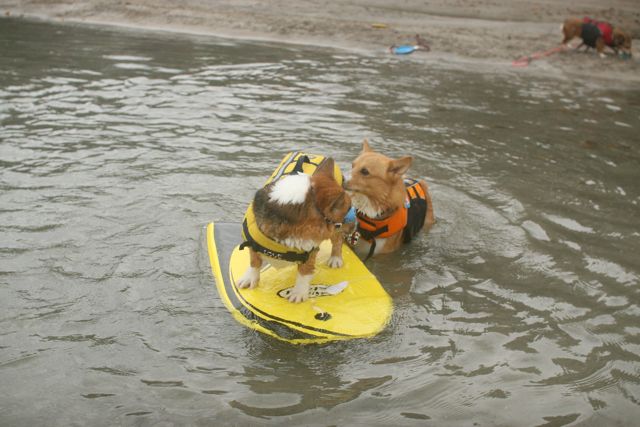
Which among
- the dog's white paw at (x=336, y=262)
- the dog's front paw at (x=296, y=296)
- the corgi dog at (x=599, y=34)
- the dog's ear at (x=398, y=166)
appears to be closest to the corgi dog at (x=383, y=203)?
the dog's ear at (x=398, y=166)

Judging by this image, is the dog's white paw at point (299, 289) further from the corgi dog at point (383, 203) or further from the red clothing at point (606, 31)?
the red clothing at point (606, 31)

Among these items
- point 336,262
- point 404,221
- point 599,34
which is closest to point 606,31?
point 599,34

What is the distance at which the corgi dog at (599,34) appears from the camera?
48.7 feet

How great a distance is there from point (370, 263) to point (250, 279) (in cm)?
154

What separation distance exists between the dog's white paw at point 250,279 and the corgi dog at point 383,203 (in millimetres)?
1206

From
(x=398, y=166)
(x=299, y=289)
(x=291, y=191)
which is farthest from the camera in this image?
(x=398, y=166)

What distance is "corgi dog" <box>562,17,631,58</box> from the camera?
48.7 ft

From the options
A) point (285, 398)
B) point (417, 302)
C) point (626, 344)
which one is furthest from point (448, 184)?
point (285, 398)

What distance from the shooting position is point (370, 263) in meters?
6.19

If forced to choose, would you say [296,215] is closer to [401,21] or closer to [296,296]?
[296,296]

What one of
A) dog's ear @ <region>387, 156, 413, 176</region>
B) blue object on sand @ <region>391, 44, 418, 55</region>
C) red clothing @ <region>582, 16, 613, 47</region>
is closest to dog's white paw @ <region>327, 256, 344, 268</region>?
dog's ear @ <region>387, 156, 413, 176</region>

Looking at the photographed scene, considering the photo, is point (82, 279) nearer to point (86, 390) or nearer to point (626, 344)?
point (86, 390)

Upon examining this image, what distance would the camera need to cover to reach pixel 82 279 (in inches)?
215

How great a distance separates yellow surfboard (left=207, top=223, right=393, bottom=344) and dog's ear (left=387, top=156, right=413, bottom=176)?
885mm
